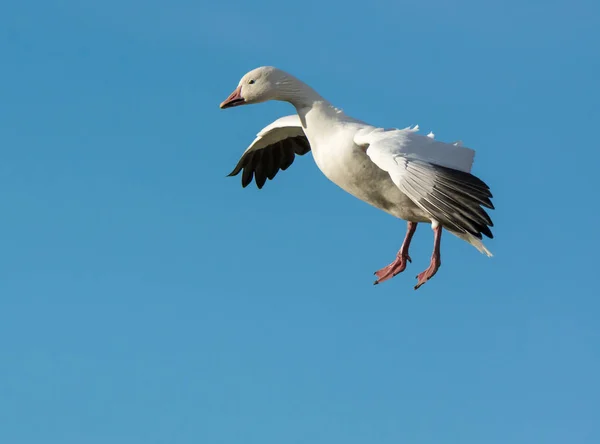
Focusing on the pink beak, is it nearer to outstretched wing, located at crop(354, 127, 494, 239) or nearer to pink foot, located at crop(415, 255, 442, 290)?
outstretched wing, located at crop(354, 127, 494, 239)

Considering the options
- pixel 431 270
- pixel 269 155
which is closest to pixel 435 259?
pixel 431 270

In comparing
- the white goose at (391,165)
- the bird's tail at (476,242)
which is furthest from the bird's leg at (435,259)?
the bird's tail at (476,242)

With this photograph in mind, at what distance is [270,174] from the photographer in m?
19.5

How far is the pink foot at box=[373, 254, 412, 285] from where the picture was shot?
56.0ft

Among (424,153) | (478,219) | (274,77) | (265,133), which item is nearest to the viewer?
(478,219)

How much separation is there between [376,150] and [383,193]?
3.08 feet

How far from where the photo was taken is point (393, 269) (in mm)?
17078

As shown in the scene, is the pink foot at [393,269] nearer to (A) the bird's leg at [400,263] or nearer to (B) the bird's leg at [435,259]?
(A) the bird's leg at [400,263]

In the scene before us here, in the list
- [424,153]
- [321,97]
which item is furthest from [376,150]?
[321,97]

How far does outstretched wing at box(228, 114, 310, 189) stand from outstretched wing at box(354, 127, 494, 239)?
11.7 ft

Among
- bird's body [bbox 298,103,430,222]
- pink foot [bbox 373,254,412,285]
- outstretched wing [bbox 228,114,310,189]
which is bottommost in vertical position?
pink foot [bbox 373,254,412,285]

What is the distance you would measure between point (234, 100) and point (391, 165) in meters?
3.08

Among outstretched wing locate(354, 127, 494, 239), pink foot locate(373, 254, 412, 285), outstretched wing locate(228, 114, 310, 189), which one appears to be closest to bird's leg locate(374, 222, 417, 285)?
pink foot locate(373, 254, 412, 285)

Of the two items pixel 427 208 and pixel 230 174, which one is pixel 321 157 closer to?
pixel 427 208
